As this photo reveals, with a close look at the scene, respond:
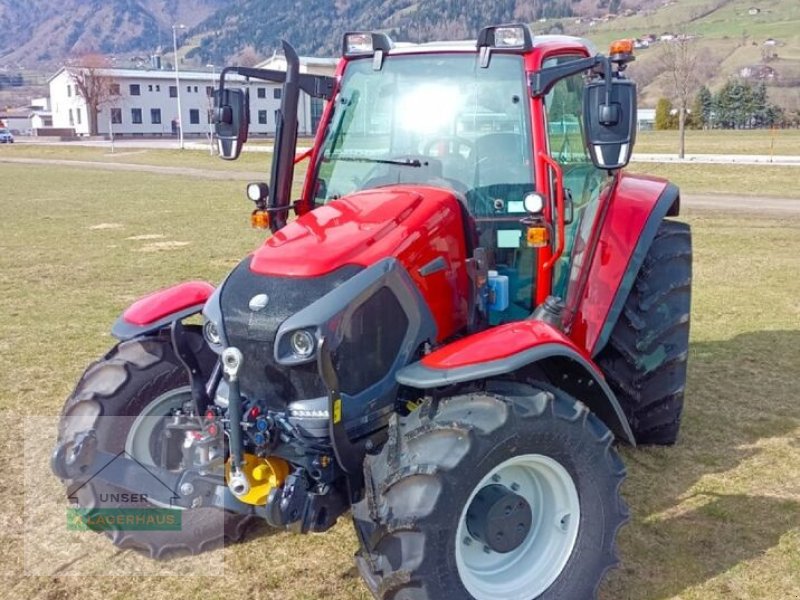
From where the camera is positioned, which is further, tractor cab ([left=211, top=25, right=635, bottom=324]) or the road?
the road

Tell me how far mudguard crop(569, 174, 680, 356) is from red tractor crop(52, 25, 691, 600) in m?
0.02

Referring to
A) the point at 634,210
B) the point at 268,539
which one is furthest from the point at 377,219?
the point at 634,210

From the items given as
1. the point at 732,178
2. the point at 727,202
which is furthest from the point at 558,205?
the point at 732,178

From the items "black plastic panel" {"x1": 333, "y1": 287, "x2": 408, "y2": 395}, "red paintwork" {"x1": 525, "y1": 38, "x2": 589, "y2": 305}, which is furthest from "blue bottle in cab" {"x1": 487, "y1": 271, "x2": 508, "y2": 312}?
"black plastic panel" {"x1": 333, "y1": 287, "x2": 408, "y2": 395}

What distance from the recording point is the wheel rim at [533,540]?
138 inches

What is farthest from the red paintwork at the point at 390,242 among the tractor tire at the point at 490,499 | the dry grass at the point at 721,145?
the dry grass at the point at 721,145

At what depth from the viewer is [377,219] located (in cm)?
382

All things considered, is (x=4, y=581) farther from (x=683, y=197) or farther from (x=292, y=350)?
(x=683, y=197)

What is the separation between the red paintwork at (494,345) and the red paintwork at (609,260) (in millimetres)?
1024

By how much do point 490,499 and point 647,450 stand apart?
2.14 meters

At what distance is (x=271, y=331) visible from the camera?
344 centimetres

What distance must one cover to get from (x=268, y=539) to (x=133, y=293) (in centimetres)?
629

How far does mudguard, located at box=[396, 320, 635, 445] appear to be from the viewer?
10.9ft

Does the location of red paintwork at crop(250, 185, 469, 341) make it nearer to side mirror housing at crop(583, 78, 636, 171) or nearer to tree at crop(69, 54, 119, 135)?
side mirror housing at crop(583, 78, 636, 171)
